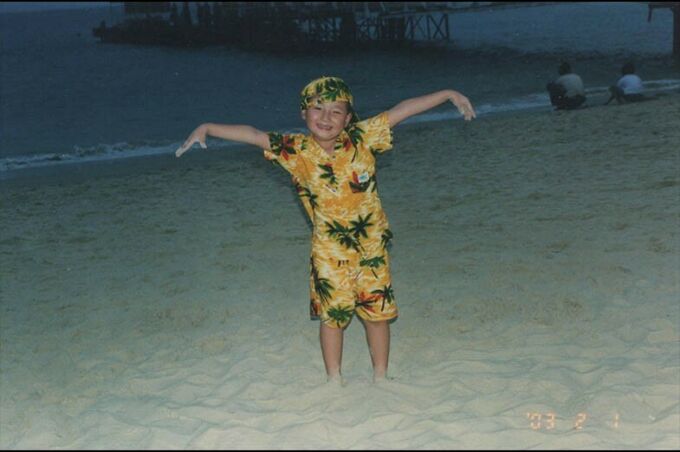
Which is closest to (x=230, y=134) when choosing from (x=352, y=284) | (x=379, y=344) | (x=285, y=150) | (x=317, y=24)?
(x=285, y=150)

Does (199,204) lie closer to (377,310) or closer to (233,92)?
(377,310)

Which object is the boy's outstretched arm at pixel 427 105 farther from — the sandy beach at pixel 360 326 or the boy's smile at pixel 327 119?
the sandy beach at pixel 360 326

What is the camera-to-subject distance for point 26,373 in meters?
4.52

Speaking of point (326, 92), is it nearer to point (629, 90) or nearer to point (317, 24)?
point (629, 90)

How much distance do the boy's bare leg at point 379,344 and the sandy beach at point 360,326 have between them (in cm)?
8

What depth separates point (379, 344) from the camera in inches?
157

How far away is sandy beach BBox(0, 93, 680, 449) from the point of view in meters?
3.58

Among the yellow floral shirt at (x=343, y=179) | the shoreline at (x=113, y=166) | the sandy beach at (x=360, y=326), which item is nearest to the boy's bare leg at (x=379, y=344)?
the sandy beach at (x=360, y=326)

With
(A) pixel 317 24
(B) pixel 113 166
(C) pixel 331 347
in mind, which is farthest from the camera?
(A) pixel 317 24

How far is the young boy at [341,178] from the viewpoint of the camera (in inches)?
140

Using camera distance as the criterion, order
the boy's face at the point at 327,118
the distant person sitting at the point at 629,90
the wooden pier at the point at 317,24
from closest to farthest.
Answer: the boy's face at the point at 327,118
the distant person sitting at the point at 629,90
the wooden pier at the point at 317,24

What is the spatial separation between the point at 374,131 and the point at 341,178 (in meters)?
0.27

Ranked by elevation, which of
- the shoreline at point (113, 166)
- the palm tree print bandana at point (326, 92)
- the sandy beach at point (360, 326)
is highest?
the palm tree print bandana at point (326, 92)
